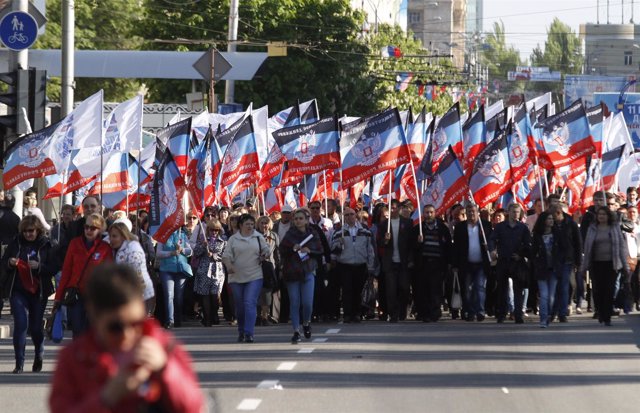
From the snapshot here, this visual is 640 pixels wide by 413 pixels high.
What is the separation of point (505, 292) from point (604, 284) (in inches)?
58.5

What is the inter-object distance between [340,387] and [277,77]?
4896cm

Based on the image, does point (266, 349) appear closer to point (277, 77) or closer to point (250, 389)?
point (250, 389)

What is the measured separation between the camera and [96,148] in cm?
2261

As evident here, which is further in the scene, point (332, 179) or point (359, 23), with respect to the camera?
point (359, 23)

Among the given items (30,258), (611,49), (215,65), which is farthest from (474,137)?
(611,49)

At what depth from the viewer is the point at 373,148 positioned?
2366cm

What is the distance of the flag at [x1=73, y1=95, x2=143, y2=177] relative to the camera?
22.8m

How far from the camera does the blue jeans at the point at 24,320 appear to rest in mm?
14125

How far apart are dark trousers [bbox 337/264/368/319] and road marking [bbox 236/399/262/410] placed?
9.27m

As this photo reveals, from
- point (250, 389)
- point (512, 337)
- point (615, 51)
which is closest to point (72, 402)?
point (250, 389)

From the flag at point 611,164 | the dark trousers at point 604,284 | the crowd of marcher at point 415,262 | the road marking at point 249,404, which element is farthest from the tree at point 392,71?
the road marking at point 249,404

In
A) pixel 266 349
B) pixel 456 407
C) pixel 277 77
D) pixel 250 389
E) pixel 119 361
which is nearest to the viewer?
pixel 119 361

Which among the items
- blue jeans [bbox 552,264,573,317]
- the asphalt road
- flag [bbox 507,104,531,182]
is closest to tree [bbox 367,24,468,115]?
flag [bbox 507,104,531,182]

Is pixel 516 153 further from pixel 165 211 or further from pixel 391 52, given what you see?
pixel 391 52
